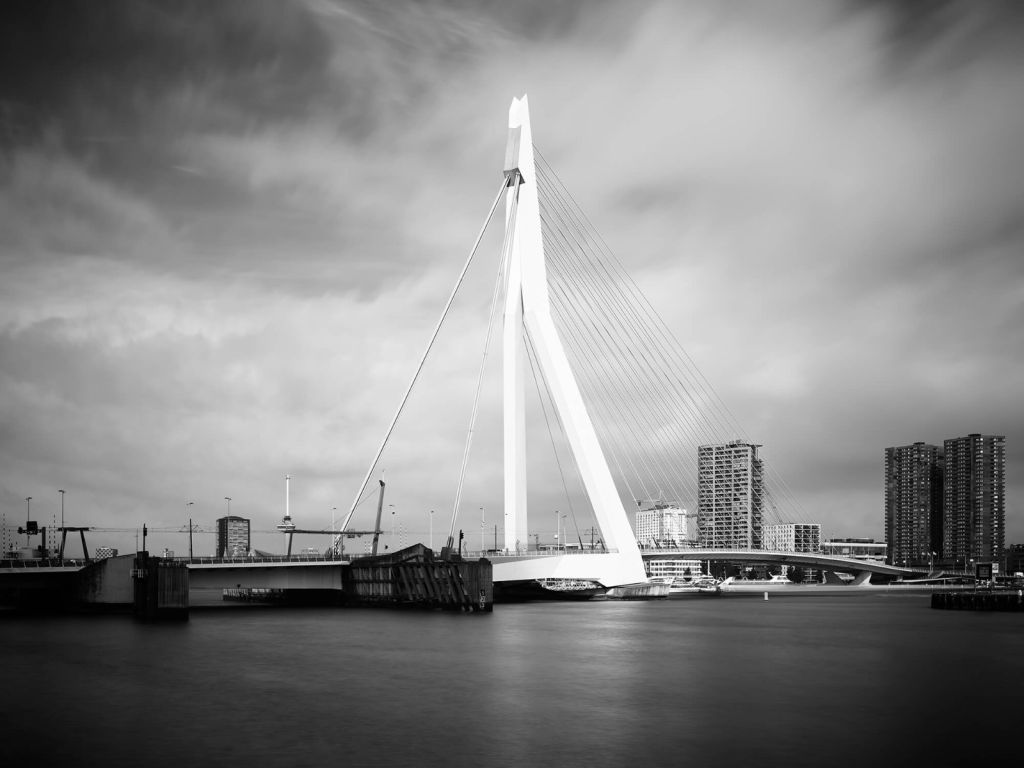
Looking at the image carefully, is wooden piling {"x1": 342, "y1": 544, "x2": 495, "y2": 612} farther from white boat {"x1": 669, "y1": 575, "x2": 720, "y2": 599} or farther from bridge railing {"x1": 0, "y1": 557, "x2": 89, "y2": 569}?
white boat {"x1": 669, "y1": 575, "x2": 720, "y2": 599}

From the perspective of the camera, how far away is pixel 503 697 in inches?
997

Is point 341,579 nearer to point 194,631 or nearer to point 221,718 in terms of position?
point 194,631

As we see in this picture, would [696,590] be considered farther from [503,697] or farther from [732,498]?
[503,697]

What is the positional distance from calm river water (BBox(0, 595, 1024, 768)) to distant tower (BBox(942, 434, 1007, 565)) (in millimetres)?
139078

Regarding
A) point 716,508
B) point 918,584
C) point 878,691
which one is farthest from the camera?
point 716,508

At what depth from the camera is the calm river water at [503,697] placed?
1944 centimetres

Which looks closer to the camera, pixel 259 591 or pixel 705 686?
pixel 705 686

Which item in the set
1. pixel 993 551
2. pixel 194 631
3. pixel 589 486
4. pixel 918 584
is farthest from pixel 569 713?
pixel 993 551

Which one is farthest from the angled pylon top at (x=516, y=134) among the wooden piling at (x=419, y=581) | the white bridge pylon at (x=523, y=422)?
the wooden piling at (x=419, y=581)

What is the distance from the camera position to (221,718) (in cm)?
2245

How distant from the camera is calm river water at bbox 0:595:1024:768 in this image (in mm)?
19438

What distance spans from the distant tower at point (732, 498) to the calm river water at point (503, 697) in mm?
107659

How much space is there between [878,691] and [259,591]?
3129 inches

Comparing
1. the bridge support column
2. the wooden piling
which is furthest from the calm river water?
the wooden piling
